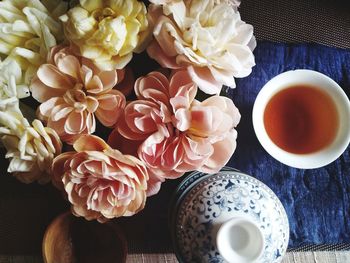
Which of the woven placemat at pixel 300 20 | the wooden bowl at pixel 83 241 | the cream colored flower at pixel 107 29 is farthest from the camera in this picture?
the woven placemat at pixel 300 20

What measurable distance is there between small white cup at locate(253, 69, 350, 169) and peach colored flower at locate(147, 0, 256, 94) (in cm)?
18

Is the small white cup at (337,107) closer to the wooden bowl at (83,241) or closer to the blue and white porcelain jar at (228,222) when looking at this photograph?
the blue and white porcelain jar at (228,222)

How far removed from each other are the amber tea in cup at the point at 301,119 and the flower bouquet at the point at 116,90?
0.20 meters

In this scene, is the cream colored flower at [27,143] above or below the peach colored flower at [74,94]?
below

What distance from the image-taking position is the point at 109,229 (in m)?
0.70

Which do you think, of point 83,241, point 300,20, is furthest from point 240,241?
point 300,20

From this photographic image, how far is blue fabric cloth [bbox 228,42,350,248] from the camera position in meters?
0.76

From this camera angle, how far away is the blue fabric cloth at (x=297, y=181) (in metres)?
0.76

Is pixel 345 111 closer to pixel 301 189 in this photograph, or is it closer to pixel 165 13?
pixel 301 189

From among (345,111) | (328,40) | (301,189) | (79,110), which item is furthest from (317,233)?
(79,110)

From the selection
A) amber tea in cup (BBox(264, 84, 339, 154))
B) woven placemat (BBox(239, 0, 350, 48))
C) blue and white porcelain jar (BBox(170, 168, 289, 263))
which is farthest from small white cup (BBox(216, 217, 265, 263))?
woven placemat (BBox(239, 0, 350, 48))

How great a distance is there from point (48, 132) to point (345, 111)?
1.41ft

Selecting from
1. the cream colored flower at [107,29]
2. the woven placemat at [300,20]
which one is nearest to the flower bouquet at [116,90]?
the cream colored flower at [107,29]

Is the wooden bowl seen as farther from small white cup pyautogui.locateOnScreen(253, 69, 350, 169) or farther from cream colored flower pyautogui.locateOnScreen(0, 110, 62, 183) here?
small white cup pyautogui.locateOnScreen(253, 69, 350, 169)
